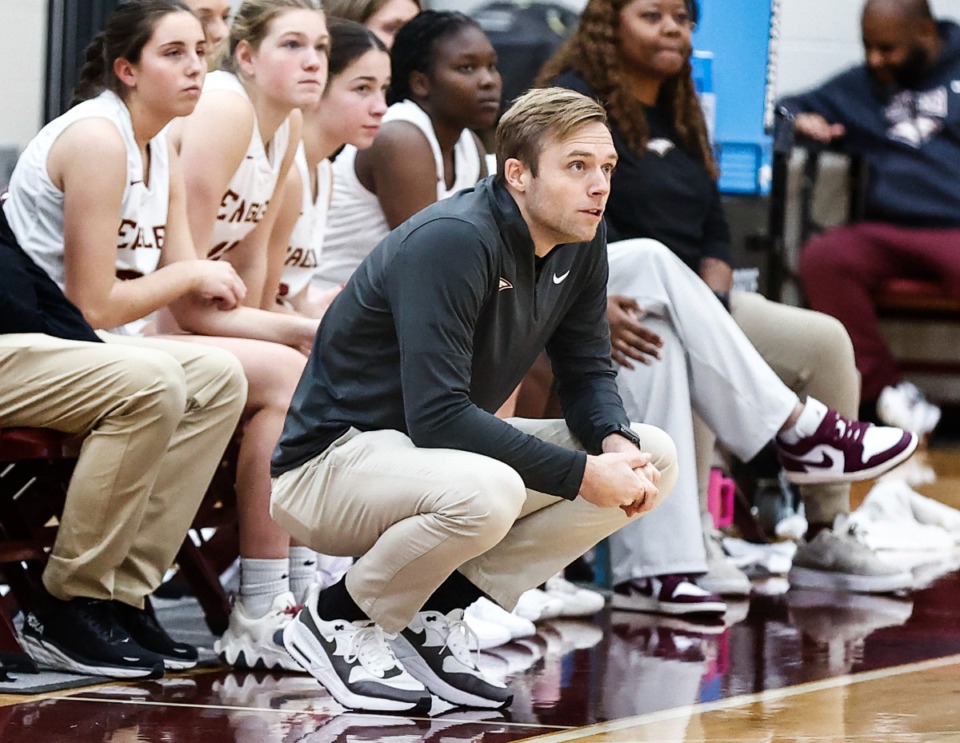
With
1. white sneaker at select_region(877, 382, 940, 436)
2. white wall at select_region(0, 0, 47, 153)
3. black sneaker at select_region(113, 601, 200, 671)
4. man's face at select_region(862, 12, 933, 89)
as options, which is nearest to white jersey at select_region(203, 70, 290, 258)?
black sneaker at select_region(113, 601, 200, 671)

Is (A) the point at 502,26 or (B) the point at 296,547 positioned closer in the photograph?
(B) the point at 296,547

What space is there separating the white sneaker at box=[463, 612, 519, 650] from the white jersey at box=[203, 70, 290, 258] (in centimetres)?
83

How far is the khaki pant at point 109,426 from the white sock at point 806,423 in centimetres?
130

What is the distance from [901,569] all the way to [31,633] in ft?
6.40

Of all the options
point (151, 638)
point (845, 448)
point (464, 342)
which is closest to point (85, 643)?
point (151, 638)

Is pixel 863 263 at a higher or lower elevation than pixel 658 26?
lower

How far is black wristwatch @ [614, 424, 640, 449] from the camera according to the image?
2557 mm

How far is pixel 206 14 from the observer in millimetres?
3492

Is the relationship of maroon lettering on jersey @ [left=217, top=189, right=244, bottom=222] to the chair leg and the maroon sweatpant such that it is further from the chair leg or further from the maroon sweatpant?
the maroon sweatpant

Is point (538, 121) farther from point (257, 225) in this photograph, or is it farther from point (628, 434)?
point (257, 225)

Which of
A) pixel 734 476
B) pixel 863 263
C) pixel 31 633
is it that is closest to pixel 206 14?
pixel 31 633

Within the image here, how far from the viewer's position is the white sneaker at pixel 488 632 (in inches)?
119

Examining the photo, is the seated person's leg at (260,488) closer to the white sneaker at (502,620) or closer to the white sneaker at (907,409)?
the white sneaker at (502,620)

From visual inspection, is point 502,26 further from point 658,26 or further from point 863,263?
point 658,26
